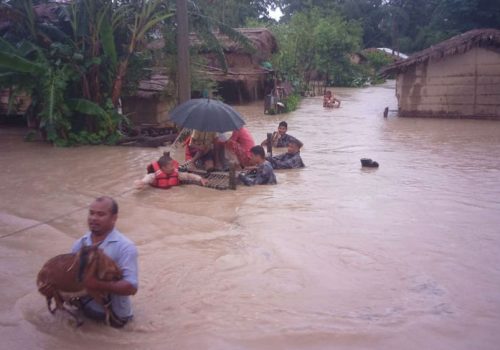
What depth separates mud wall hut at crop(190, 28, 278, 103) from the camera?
23797 mm

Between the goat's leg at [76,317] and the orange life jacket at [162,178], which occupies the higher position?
the orange life jacket at [162,178]

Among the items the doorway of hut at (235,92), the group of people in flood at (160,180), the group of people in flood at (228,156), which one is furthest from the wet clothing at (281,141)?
the doorway of hut at (235,92)

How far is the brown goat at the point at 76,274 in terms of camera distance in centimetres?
362

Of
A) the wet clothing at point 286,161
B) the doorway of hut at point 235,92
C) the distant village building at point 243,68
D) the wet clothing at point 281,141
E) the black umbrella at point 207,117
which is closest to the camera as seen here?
the black umbrella at point 207,117

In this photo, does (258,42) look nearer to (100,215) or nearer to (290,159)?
(290,159)

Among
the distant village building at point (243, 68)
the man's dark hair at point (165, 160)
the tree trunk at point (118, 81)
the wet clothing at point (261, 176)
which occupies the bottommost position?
the wet clothing at point (261, 176)

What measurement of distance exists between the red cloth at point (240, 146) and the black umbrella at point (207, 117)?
65 centimetres

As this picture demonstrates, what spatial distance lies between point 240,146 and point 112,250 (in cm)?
566

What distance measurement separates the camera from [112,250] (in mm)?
3762

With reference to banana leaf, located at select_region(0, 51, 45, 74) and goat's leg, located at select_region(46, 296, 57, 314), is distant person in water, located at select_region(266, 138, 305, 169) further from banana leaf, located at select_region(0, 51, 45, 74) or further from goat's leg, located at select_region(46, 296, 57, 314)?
goat's leg, located at select_region(46, 296, 57, 314)

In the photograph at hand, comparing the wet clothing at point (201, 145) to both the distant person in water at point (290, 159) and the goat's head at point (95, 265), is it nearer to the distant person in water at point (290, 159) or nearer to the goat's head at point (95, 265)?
the distant person in water at point (290, 159)

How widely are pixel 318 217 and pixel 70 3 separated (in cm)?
802

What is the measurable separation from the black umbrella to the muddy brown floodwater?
98 centimetres

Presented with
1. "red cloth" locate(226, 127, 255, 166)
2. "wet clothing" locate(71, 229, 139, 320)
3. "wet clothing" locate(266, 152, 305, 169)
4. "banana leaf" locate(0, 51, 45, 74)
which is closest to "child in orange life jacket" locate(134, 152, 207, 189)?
"red cloth" locate(226, 127, 255, 166)
